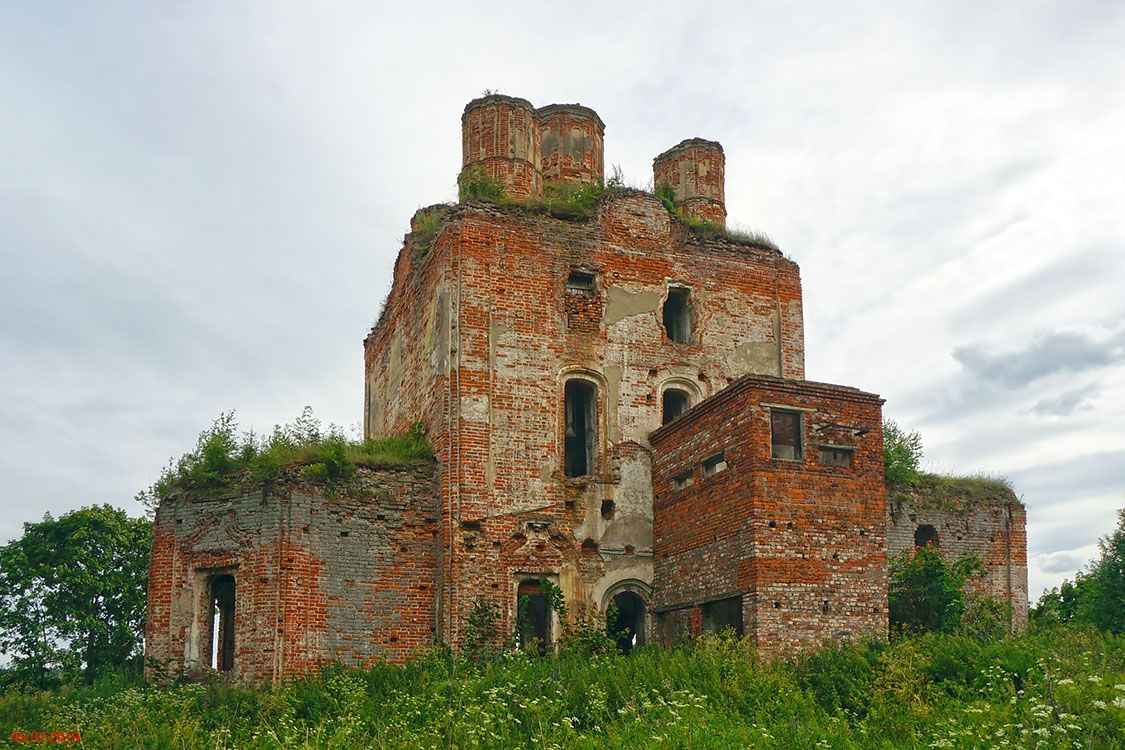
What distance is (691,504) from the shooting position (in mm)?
17328

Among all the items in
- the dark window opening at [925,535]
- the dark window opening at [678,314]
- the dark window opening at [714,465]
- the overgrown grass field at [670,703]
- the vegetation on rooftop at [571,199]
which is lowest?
the overgrown grass field at [670,703]

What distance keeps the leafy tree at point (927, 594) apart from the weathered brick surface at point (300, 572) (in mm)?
6634

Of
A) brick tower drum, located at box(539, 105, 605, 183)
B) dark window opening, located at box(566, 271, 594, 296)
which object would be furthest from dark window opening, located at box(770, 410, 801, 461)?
brick tower drum, located at box(539, 105, 605, 183)

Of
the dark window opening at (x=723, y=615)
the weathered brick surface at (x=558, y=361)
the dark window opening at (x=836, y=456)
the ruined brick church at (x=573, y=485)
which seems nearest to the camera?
the dark window opening at (x=723, y=615)

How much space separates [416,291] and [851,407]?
7.73 meters

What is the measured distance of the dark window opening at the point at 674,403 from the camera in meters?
19.8

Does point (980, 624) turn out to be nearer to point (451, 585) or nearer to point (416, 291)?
point (451, 585)

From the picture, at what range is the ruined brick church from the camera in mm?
16016

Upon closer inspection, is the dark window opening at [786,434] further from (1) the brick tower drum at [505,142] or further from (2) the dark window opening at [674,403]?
(1) the brick tower drum at [505,142]

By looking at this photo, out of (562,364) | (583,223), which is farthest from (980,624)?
(583,223)

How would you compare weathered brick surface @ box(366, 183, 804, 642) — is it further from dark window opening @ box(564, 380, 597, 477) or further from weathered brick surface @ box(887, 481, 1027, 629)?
weathered brick surface @ box(887, 481, 1027, 629)

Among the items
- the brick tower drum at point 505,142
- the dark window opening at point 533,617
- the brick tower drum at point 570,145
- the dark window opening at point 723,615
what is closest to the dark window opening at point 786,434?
the dark window opening at point 723,615

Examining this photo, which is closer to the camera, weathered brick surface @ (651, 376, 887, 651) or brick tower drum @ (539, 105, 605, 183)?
weathered brick surface @ (651, 376, 887, 651)

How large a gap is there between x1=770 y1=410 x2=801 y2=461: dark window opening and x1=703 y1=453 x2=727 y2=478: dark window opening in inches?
30.7
